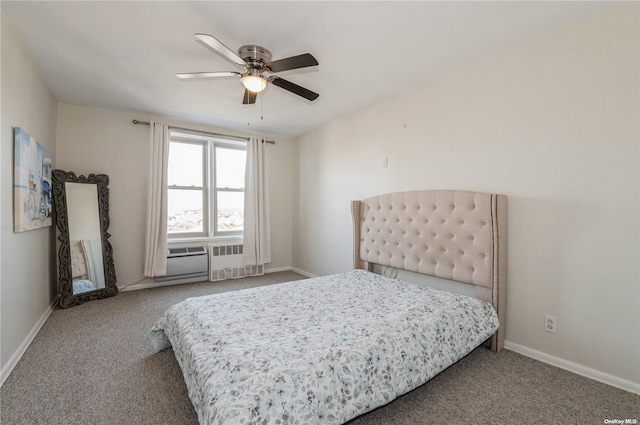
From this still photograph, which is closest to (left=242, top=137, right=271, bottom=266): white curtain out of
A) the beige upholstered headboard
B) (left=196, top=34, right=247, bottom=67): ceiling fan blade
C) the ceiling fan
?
the beige upholstered headboard

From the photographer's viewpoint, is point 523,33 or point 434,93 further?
point 434,93

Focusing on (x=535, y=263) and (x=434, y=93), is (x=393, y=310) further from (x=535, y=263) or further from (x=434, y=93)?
(x=434, y=93)

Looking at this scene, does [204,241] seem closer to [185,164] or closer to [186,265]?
[186,265]

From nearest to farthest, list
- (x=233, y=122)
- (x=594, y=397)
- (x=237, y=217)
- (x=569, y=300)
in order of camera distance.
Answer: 1. (x=594, y=397)
2. (x=569, y=300)
3. (x=233, y=122)
4. (x=237, y=217)

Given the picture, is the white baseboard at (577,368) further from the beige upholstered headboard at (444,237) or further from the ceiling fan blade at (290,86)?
the ceiling fan blade at (290,86)

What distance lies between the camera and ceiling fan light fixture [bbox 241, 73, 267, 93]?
86.1 inches

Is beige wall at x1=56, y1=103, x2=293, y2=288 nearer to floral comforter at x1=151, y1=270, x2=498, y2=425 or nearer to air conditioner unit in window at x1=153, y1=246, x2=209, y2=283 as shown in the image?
air conditioner unit in window at x1=153, y1=246, x2=209, y2=283

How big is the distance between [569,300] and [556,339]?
320mm

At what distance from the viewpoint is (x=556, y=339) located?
6.81 ft

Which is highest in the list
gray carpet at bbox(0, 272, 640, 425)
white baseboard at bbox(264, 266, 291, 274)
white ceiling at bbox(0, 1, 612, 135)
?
white ceiling at bbox(0, 1, 612, 135)

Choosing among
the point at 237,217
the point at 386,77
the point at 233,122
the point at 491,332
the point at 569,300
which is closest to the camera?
the point at 569,300

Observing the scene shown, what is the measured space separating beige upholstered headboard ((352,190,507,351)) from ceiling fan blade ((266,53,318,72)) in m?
1.66

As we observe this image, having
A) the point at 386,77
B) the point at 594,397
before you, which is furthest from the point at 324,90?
the point at 594,397

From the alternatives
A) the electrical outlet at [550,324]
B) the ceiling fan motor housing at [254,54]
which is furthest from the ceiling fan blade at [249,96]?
the electrical outlet at [550,324]
